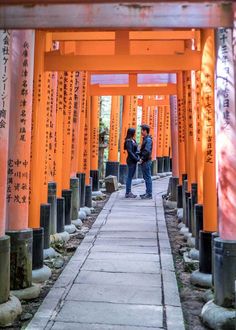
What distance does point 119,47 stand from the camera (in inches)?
259

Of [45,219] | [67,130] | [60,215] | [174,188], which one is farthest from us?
[174,188]

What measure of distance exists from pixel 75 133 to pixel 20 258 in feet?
14.9

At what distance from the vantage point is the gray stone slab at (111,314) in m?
3.84

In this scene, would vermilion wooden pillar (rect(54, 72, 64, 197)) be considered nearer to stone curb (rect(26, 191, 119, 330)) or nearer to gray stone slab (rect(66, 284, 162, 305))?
stone curb (rect(26, 191, 119, 330))

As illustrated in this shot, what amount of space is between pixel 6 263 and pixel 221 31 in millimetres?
2593

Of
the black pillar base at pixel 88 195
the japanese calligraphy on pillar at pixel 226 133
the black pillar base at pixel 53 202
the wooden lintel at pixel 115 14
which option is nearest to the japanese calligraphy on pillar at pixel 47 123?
the black pillar base at pixel 53 202

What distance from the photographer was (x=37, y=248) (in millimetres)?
5094

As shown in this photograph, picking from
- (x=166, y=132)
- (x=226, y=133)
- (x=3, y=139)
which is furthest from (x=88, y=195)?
(x=166, y=132)

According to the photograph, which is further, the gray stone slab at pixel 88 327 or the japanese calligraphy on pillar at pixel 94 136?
the japanese calligraphy on pillar at pixel 94 136

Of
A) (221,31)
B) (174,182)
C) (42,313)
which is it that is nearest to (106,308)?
(42,313)

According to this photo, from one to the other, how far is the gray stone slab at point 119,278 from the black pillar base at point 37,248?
452 millimetres

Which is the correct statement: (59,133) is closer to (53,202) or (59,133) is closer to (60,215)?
(53,202)

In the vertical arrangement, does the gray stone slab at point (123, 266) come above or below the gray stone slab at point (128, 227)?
below

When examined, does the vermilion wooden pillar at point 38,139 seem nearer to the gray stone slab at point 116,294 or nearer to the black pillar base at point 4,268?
the gray stone slab at point 116,294
